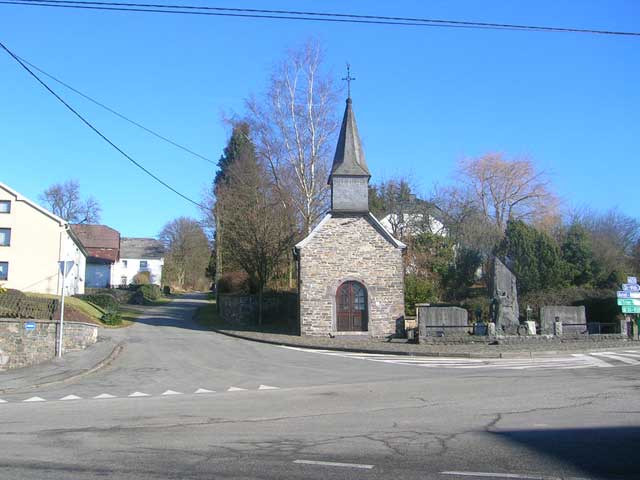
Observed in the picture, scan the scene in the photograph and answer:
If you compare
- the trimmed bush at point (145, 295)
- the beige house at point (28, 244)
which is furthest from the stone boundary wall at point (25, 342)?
the trimmed bush at point (145, 295)

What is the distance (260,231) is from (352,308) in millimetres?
8573

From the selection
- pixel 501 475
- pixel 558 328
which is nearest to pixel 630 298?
pixel 558 328

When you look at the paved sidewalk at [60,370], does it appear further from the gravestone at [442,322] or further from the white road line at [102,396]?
the gravestone at [442,322]

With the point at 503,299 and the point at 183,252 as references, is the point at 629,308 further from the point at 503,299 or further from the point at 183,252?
the point at 183,252

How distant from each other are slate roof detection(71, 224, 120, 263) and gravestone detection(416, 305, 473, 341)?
52.5m

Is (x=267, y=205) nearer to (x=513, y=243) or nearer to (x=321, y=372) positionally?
(x=513, y=243)

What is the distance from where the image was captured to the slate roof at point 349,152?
31.0 meters

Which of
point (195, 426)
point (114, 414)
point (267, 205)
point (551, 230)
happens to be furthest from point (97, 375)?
point (551, 230)

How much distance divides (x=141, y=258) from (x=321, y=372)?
74.1 metres

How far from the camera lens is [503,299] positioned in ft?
91.1

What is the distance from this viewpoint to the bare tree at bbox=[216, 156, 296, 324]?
1409 inches

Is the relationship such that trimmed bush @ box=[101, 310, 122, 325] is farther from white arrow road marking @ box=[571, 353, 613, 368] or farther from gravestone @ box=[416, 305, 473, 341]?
white arrow road marking @ box=[571, 353, 613, 368]

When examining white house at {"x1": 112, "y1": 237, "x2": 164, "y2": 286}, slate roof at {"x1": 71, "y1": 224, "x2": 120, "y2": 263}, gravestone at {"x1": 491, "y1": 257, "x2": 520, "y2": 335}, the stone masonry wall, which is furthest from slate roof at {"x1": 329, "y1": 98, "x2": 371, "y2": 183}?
white house at {"x1": 112, "y1": 237, "x2": 164, "y2": 286}

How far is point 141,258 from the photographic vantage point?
87.8 meters
